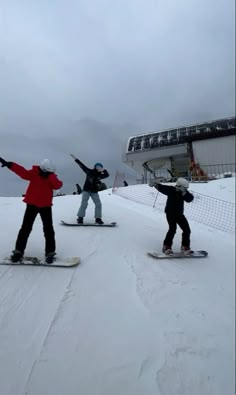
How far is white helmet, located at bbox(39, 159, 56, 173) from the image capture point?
11.8 ft

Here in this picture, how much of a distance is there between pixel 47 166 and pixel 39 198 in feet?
1.52

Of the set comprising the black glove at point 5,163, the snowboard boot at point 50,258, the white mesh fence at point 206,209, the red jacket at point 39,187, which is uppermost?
the black glove at point 5,163

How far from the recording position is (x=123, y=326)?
7.85 ft

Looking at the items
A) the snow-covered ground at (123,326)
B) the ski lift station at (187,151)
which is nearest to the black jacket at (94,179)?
the snow-covered ground at (123,326)

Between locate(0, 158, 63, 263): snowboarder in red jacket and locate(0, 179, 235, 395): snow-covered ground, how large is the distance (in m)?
0.35

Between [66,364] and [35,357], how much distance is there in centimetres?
25

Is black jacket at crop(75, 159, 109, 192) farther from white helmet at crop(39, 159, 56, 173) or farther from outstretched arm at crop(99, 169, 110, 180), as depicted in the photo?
white helmet at crop(39, 159, 56, 173)

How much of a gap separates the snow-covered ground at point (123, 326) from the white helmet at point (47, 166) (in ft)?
4.12

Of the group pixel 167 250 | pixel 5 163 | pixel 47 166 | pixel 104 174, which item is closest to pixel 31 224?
pixel 47 166

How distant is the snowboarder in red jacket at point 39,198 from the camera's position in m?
3.63

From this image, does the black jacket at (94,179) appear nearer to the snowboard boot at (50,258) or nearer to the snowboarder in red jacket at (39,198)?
the snowboarder in red jacket at (39,198)

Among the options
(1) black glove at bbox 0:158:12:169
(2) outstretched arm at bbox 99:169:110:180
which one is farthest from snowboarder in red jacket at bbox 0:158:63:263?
(2) outstretched arm at bbox 99:169:110:180

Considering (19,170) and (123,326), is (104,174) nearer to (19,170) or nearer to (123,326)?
(19,170)

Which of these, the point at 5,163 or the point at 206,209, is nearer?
the point at 206,209
